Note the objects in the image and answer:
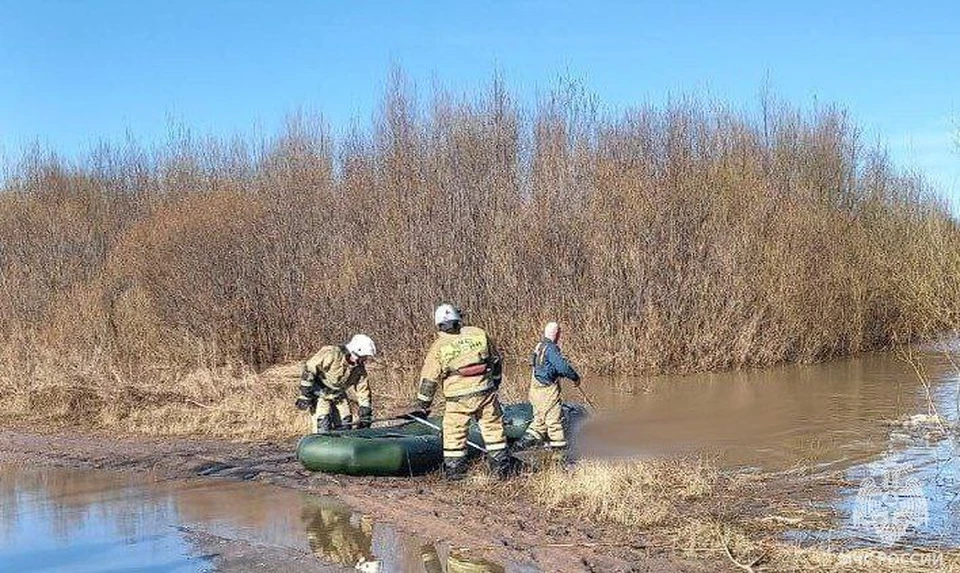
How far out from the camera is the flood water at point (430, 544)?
778cm

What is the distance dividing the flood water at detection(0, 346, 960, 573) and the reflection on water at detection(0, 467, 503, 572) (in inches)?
0.7

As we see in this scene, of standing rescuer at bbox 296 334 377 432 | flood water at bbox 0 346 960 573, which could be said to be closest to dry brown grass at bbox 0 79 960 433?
flood water at bbox 0 346 960 573

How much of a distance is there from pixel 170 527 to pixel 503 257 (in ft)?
52.8

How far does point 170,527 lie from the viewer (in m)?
8.74

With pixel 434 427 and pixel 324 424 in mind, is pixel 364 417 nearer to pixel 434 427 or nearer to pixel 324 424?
pixel 324 424

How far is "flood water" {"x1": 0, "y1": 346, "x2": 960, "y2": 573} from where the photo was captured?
25.5ft

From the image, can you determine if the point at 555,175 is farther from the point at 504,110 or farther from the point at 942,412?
the point at 942,412

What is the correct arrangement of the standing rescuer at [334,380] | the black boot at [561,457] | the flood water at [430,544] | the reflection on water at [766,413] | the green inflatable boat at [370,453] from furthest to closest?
the reflection on water at [766,413], the standing rescuer at [334,380], the black boot at [561,457], the green inflatable boat at [370,453], the flood water at [430,544]

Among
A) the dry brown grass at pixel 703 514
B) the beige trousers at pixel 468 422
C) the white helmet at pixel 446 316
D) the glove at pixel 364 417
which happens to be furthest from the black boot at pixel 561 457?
the glove at pixel 364 417

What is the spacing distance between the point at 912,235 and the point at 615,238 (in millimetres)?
8607

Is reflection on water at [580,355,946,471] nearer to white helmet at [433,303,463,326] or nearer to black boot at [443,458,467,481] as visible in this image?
black boot at [443,458,467,481]

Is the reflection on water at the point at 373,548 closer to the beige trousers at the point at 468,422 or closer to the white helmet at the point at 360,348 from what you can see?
the beige trousers at the point at 468,422

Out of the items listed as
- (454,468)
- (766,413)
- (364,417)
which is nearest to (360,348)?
(364,417)

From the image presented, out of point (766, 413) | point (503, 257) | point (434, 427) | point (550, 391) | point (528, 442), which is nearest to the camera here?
point (434, 427)
